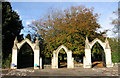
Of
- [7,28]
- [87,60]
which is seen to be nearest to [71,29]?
[87,60]

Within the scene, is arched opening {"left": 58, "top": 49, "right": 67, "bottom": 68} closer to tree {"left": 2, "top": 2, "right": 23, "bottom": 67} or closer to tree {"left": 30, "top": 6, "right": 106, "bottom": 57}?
tree {"left": 30, "top": 6, "right": 106, "bottom": 57}

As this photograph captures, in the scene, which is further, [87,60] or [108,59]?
[108,59]

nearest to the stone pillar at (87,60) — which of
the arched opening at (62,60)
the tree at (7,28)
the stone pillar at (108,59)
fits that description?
the stone pillar at (108,59)

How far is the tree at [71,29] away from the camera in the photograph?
2845cm

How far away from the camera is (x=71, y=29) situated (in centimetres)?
2814

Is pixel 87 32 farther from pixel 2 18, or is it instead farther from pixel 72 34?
pixel 2 18

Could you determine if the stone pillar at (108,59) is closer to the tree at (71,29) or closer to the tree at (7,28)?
the tree at (71,29)

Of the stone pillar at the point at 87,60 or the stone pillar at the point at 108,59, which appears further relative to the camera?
the stone pillar at the point at 108,59

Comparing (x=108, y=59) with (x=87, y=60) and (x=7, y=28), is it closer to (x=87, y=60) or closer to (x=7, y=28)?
(x=87, y=60)

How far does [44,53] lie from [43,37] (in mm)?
4941

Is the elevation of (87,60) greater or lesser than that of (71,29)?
lesser

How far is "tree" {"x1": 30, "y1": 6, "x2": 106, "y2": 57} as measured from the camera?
28453 mm

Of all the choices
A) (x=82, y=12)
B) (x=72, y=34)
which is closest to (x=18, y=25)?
(x=72, y=34)

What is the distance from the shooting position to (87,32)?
94.9 feet
